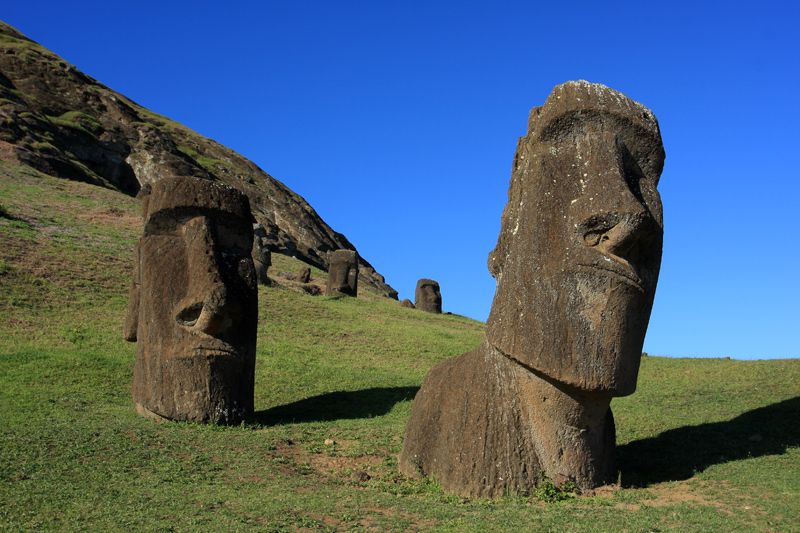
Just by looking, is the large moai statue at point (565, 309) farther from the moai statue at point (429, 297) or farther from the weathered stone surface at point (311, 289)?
the moai statue at point (429, 297)

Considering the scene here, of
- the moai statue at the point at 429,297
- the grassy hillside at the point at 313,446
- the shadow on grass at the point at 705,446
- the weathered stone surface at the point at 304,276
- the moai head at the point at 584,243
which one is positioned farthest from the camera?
the moai statue at the point at 429,297

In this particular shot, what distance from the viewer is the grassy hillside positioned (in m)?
5.93

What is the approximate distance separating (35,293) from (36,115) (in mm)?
28614

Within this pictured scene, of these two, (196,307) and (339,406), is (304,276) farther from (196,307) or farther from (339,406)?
(196,307)

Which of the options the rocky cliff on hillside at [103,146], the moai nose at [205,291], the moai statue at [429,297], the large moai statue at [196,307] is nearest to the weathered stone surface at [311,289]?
the moai statue at [429,297]

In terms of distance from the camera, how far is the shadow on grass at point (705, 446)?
7.70m

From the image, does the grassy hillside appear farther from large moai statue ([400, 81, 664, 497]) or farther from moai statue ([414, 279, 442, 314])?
moai statue ([414, 279, 442, 314])

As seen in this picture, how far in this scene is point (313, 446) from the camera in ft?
30.2

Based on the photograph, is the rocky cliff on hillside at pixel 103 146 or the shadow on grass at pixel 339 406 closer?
the shadow on grass at pixel 339 406

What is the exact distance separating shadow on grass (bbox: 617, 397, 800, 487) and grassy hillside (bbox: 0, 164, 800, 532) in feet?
0.14

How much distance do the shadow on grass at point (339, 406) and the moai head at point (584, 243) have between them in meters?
5.32

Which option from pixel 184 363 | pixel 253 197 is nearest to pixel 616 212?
pixel 184 363

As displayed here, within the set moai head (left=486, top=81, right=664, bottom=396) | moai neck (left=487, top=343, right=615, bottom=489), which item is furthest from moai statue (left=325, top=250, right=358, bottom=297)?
moai neck (left=487, top=343, right=615, bottom=489)

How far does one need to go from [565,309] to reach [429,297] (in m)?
26.6
